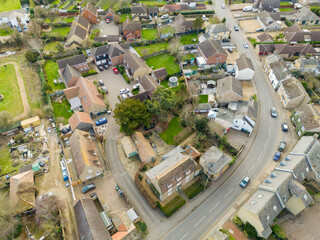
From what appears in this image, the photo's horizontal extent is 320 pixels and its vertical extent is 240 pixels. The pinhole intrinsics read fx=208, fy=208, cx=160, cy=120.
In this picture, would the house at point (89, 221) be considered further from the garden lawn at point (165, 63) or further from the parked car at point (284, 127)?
the parked car at point (284, 127)

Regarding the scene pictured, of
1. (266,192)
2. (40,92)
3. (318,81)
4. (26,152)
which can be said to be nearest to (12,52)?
(40,92)

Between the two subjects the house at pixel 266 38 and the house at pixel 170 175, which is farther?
the house at pixel 266 38

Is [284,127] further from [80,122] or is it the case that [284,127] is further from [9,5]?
[9,5]

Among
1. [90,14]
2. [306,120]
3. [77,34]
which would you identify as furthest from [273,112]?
[90,14]

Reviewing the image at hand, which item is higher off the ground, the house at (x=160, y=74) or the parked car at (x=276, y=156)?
the house at (x=160, y=74)

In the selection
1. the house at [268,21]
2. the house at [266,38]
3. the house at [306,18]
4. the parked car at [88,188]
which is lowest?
the parked car at [88,188]

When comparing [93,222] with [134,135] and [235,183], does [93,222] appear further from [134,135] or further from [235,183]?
[235,183]

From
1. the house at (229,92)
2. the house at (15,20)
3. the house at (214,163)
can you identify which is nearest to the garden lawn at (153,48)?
the house at (229,92)
